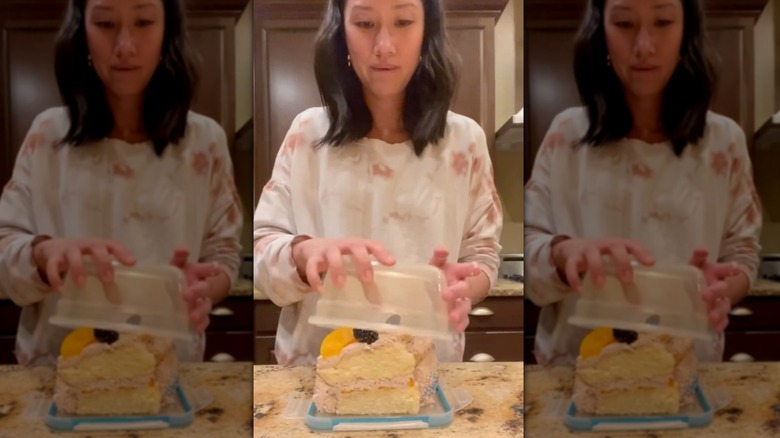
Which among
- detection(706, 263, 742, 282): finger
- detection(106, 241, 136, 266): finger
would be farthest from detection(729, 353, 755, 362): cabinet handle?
detection(106, 241, 136, 266): finger

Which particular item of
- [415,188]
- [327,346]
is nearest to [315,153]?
[415,188]

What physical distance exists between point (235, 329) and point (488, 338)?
1.72ft

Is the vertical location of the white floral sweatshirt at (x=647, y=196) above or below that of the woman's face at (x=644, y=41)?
below

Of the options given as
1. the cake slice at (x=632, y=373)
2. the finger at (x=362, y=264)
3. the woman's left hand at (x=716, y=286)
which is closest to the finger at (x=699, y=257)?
the woman's left hand at (x=716, y=286)

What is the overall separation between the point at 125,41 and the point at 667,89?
70 cm

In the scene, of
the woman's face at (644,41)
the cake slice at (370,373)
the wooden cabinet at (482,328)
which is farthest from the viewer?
the wooden cabinet at (482,328)

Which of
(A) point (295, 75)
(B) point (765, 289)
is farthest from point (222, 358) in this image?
(B) point (765, 289)

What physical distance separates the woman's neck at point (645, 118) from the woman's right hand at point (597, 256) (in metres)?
0.13

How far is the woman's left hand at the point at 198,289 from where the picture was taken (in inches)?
32.0

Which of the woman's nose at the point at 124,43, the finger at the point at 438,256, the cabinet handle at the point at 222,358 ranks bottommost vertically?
the cabinet handle at the point at 222,358

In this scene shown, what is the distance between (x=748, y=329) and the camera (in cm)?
80

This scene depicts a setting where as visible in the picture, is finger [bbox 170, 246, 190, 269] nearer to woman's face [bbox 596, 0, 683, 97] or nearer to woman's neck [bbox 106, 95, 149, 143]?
woman's neck [bbox 106, 95, 149, 143]

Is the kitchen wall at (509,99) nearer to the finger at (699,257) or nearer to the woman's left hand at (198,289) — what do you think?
the finger at (699,257)

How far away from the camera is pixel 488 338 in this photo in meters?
1.16
